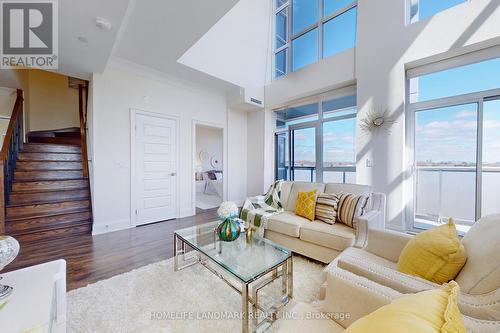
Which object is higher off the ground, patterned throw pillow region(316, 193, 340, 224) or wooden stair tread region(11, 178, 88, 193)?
wooden stair tread region(11, 178, 88, 193)

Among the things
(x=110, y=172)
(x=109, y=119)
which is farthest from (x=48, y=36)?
(x=110, y=172)

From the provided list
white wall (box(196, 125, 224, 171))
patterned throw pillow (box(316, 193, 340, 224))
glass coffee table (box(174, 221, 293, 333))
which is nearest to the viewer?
glass coffee table (box(174, 221, 293, 333))

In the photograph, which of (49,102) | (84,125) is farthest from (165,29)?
(49,102)

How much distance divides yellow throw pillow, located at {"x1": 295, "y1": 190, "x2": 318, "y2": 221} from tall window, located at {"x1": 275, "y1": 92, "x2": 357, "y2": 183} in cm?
171

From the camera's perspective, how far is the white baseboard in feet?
10.6

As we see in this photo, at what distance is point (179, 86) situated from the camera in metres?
4.23

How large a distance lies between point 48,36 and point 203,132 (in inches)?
213

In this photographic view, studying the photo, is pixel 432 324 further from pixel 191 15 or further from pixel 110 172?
pixel 110 172

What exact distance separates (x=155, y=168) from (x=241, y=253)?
2.89 metres

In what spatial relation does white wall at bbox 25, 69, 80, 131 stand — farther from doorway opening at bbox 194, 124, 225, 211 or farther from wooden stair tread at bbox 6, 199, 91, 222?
doorway opening at bbox 194, 124, 225, 211

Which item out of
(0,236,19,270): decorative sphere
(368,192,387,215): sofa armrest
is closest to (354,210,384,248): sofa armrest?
(368,192,387,215): sofa armrest

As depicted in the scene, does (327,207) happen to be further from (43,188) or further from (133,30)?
(43,188)

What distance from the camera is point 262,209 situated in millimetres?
3023

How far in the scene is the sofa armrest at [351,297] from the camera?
83 centimetres
